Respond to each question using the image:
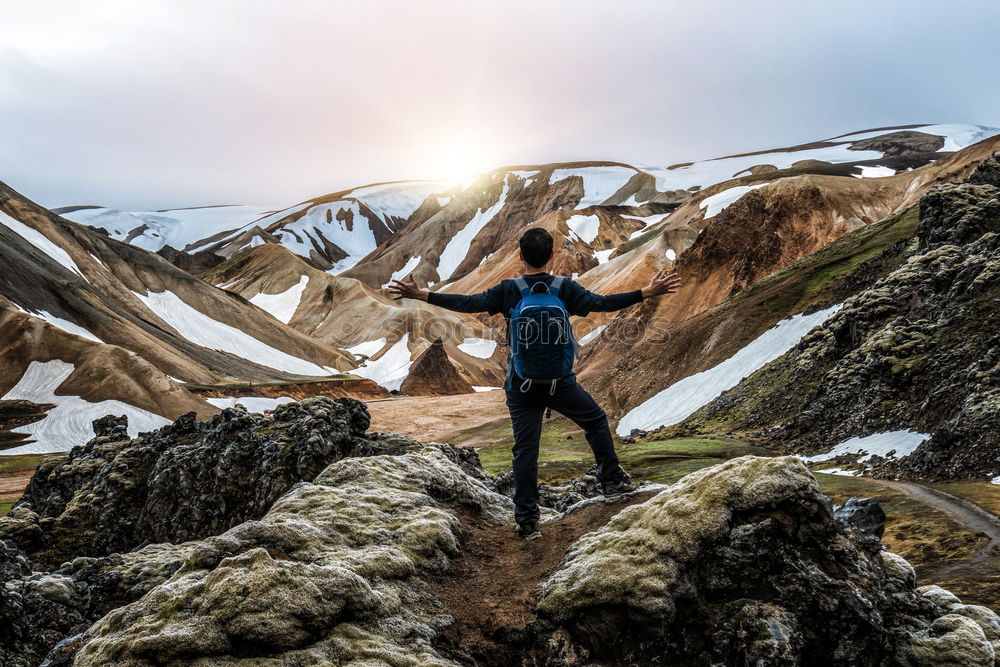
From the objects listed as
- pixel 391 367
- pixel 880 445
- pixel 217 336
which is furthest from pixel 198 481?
pixel 391 367

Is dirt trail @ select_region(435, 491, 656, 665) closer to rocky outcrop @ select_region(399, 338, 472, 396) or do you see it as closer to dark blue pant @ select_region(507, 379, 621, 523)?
dark blue pant @ select_region(507, 379, 621, 523)

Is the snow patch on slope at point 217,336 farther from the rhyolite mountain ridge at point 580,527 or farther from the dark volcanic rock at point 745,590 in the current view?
the dark volcanic rock at point 745,590

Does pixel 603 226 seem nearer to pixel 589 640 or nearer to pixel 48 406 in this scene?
pixel 48 406

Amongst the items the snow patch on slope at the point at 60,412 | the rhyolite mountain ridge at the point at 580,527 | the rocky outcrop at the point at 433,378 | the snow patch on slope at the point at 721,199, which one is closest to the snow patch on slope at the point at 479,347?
the rocky outcrop at the point at 433,378

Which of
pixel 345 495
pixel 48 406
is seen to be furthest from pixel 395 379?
pixel 345 495

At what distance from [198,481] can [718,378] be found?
34180 mm

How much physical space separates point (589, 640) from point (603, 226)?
15469cm

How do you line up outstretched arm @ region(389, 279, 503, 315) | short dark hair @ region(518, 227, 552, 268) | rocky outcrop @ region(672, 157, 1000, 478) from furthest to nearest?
rocky outcrop @ region(672, 157, 1000, 478) < outstretched arm @ region(389, 279, 503, 315) < short dark hair @ region(518, 227, 552, 268)

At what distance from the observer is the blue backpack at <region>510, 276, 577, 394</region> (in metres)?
7.92

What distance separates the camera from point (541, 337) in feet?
26.0

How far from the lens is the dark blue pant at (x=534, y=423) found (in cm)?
822

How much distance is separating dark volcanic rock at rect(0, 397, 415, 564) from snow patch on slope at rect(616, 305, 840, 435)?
29210 mm

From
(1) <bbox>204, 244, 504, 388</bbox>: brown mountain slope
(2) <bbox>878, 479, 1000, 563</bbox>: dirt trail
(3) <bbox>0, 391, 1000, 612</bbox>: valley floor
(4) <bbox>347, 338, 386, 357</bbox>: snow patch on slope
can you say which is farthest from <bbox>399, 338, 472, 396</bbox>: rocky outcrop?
(2) <bbox>878, 479, 1000, 563</bbox>: dirt trail

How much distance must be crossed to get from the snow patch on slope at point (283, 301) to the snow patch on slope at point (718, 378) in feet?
441
